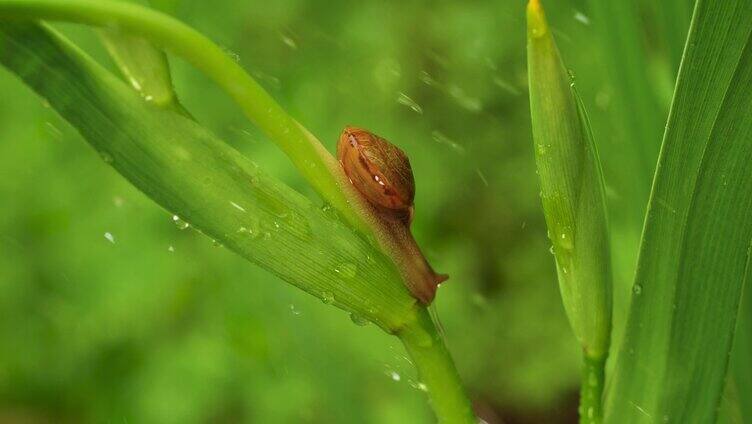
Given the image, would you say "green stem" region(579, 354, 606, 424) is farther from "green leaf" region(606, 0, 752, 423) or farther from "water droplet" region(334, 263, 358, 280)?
"water droplet" region(334, 263, 358, 280)

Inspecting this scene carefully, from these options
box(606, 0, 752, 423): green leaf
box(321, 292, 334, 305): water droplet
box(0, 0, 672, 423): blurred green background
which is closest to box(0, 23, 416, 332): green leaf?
box(321, 292, 334, 305): water droplet

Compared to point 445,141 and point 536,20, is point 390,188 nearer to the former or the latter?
point 536,20

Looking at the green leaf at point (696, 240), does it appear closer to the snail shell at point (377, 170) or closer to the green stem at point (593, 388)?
the green stem at point (593, 388)

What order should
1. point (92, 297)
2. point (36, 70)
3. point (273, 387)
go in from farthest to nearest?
point (92, 297) → point (273, 387) → point (36, 70)

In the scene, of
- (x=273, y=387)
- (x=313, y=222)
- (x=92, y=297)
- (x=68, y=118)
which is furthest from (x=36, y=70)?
(x=92, y=297)

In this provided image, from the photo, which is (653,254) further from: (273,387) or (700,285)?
(273,387)

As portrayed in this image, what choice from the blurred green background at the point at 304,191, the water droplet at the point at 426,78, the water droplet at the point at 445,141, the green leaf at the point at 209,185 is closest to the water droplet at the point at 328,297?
the green leaf at the point at 209,185
